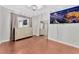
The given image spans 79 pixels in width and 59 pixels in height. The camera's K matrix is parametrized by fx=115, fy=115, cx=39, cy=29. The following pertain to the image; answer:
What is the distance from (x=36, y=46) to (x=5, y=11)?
0.86 meters

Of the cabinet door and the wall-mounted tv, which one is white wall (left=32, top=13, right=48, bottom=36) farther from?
the cabinet door

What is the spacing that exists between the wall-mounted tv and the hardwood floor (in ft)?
1.39

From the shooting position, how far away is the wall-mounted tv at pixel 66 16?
87.2 inches

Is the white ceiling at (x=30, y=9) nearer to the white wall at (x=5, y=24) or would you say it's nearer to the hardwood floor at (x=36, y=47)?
the white wall at (x=5, y=24)

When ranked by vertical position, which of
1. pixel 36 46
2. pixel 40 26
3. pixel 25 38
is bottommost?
pixel 36 46

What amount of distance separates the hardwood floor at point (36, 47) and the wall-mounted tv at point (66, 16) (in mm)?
423

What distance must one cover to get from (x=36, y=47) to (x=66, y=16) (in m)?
0.85

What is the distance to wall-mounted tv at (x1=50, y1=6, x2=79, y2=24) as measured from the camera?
222 centimetres

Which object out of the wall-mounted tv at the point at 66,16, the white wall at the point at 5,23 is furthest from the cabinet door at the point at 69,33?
the white wall at the point at 5,23

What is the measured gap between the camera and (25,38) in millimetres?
2227

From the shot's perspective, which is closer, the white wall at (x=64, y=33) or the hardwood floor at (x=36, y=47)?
the hardwood floor at (x=36, y=47)

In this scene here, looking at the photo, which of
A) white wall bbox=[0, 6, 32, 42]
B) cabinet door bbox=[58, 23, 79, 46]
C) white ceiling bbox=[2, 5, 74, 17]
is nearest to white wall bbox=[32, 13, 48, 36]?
white ceiling bbox=[2, 5, 74, 17]
